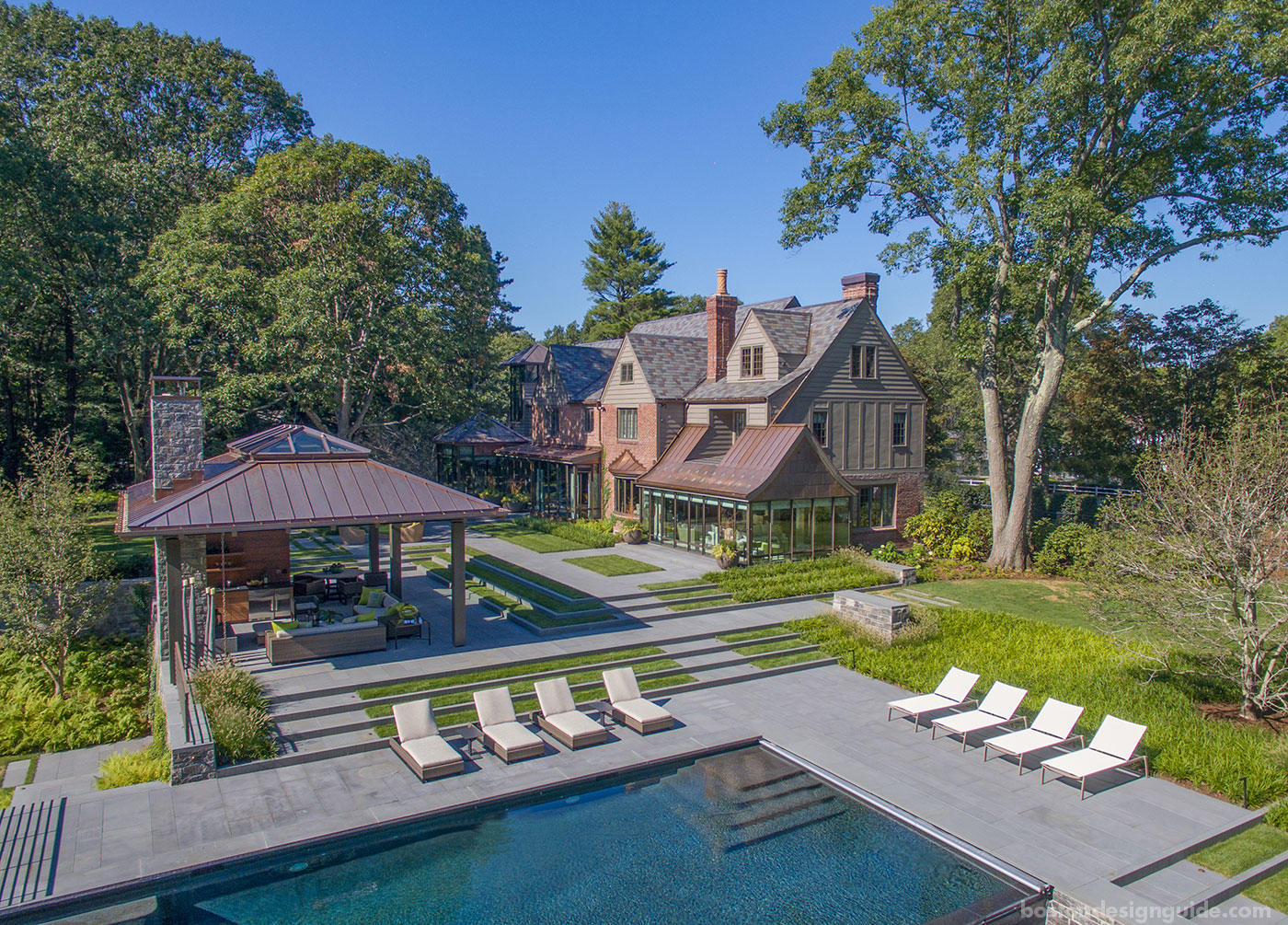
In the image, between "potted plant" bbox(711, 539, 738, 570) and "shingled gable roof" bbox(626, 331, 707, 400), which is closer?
"potted plant" bbox(711, 539, 738, 570)

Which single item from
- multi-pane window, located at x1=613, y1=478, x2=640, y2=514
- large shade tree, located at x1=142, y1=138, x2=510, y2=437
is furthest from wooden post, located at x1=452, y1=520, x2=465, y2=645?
multi-pane window, located at x1=613, y1=478, x2=640, y2=514

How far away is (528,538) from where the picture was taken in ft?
103

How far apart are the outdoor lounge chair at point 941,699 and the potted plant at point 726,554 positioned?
9726 mm

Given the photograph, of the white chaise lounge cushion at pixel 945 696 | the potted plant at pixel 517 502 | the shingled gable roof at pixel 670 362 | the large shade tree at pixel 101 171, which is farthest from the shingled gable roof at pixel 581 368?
the white chaise lounge cushion at pixel 945 696

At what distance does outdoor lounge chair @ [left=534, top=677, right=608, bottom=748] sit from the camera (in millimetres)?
12727

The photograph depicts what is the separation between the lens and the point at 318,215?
2862 centimetres

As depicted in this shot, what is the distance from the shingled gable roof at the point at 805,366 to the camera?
29062mm

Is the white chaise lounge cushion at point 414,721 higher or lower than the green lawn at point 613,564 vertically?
lower

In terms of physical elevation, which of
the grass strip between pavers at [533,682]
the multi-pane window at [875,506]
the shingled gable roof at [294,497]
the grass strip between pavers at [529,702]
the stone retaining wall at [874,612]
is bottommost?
the grass strip between pavers at [529,702]

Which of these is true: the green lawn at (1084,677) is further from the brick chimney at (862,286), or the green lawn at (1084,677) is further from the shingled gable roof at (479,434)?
the shingled gable roof at (479,434)

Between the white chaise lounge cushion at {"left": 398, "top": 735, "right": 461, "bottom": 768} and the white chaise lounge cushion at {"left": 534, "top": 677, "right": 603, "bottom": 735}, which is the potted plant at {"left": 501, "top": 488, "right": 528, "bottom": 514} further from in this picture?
the white chaise lounge cushion at {"left": 398, "top": 735, "right": 461, "bottom": 768}

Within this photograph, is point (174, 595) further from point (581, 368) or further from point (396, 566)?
point (581, 368)

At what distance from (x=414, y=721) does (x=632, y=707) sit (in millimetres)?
3798

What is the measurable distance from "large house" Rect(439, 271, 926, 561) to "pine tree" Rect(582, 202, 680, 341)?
3501 cm
